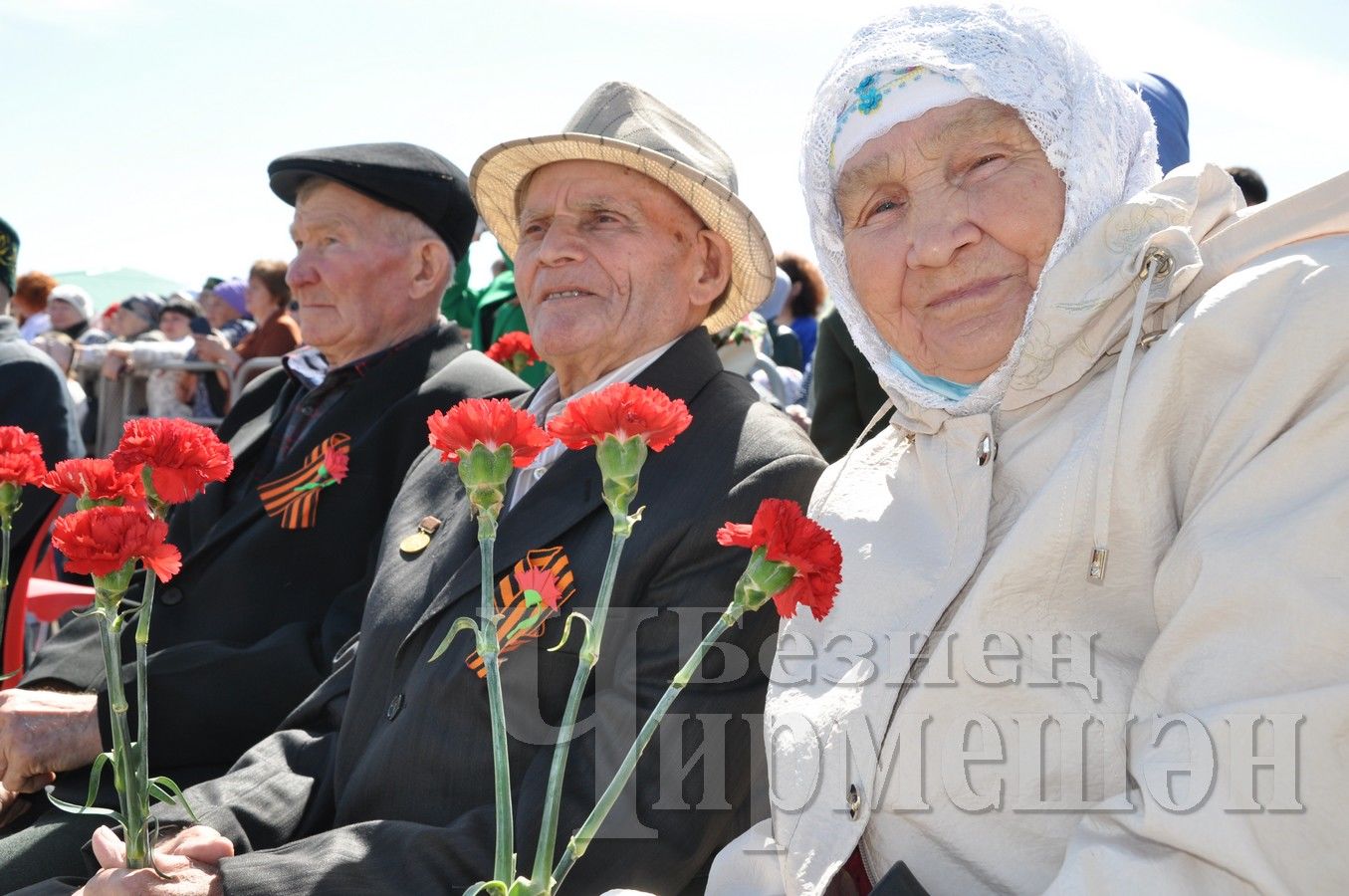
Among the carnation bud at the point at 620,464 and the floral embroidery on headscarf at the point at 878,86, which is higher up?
the floral embroidery on headscarf at the point at 878,86

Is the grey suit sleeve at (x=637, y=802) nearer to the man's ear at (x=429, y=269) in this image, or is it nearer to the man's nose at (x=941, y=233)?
the man's nose at (x=941, y=233)

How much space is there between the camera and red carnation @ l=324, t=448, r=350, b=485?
329 cm

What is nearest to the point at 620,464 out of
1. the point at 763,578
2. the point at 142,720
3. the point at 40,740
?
the point at 763,578

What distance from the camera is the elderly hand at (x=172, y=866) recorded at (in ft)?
6.44

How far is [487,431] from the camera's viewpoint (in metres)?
1.34

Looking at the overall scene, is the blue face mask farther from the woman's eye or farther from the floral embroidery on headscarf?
the floral embroidery on headscarf

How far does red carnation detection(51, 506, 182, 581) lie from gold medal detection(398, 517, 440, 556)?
1.10m

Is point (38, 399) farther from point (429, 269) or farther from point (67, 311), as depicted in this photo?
point (67, 311)

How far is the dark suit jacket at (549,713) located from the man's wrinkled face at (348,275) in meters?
1.24

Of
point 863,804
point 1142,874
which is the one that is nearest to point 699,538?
point 863,804

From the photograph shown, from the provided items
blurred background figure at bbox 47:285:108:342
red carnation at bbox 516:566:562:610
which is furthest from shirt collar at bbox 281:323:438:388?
blurred background figure at bbox 47:285:108:342

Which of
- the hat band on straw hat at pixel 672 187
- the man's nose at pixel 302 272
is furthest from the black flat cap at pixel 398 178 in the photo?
the hat band on straw hat at pixel 672 187

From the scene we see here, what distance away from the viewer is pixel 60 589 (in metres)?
4.44

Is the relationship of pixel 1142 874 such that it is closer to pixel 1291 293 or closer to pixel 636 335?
pixel 1291 293
